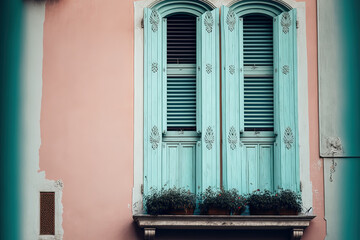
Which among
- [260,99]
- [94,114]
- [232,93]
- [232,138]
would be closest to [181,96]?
[232,93]

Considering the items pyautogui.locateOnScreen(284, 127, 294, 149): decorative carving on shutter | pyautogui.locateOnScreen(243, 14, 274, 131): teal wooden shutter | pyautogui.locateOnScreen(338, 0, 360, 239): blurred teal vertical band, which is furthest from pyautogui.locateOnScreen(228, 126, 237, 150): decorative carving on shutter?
pyautogui.locateOnScreen(338, 0, 360, 239): blurred teal vertical band

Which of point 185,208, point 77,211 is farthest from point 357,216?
point 77,211

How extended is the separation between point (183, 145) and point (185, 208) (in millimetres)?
957

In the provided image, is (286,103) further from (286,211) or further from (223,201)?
(223,201)

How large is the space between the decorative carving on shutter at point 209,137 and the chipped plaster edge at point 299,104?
866 mm

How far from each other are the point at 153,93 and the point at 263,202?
206 centimetres

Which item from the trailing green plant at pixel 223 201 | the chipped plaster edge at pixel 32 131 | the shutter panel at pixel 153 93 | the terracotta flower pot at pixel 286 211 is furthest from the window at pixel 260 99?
the chipped plaster edge at pixel 32 131

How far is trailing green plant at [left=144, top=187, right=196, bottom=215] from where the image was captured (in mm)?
8430

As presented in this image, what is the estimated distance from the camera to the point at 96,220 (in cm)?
880

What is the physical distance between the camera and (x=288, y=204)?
27.9ft

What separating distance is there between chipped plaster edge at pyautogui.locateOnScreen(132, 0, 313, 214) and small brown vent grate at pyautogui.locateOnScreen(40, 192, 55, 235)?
3.55ft

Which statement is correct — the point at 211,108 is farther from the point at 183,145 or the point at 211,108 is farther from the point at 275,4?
the point at 275,4

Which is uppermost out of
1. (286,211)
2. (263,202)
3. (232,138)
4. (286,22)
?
(286,22)

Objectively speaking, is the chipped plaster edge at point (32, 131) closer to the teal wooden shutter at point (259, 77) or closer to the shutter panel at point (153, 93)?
the shutter panel at point (153, 93)
